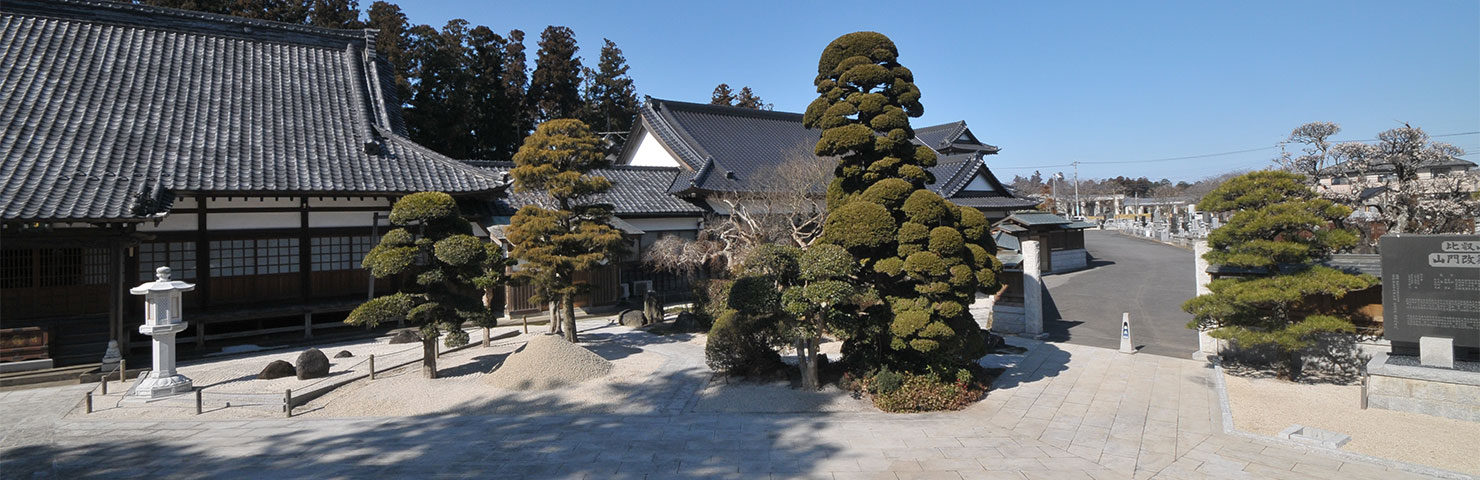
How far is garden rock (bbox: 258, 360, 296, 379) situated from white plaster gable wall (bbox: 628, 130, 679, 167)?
52.2 ft

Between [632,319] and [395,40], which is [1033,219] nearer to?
[632,319]

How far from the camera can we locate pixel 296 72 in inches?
730

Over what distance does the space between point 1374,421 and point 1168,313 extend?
9498mm

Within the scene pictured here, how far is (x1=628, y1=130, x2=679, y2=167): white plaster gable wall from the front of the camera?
2689 centimetres

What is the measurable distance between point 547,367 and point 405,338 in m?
5.94

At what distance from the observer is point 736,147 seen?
91.2ft

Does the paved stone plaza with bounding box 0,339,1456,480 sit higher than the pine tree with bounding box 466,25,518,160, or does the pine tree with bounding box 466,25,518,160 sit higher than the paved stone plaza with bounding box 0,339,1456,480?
the pine tree with bounding box 466,25,518,160

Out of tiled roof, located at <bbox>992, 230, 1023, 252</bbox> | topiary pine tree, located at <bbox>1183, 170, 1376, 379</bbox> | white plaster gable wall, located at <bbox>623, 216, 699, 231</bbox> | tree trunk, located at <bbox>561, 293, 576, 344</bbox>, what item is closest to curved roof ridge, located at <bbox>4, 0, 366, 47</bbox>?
white plaster gable wall, located at <bbox>623, 216, 699, 231</bbox>

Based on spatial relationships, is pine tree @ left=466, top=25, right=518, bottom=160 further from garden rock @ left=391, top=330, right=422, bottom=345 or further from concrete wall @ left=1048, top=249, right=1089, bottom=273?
concrete wall @ left=1048, top=249, right=1089, bottom=273

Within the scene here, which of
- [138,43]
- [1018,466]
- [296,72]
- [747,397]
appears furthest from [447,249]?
[138,43]

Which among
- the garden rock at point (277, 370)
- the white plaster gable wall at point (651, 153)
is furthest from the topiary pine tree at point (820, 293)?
the white plaster gable wall at point (651, 153)

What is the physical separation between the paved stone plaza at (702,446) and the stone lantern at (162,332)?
1082mm

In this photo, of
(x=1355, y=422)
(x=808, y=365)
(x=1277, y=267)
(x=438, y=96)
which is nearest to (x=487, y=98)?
(x=438, y=96)

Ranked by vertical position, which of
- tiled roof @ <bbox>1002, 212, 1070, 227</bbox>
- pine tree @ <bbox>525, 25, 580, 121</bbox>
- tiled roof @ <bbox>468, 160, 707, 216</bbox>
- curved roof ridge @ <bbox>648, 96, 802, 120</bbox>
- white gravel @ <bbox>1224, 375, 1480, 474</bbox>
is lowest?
white gravel @ <bbox>1224, 375, 1480, 474</bbox>
